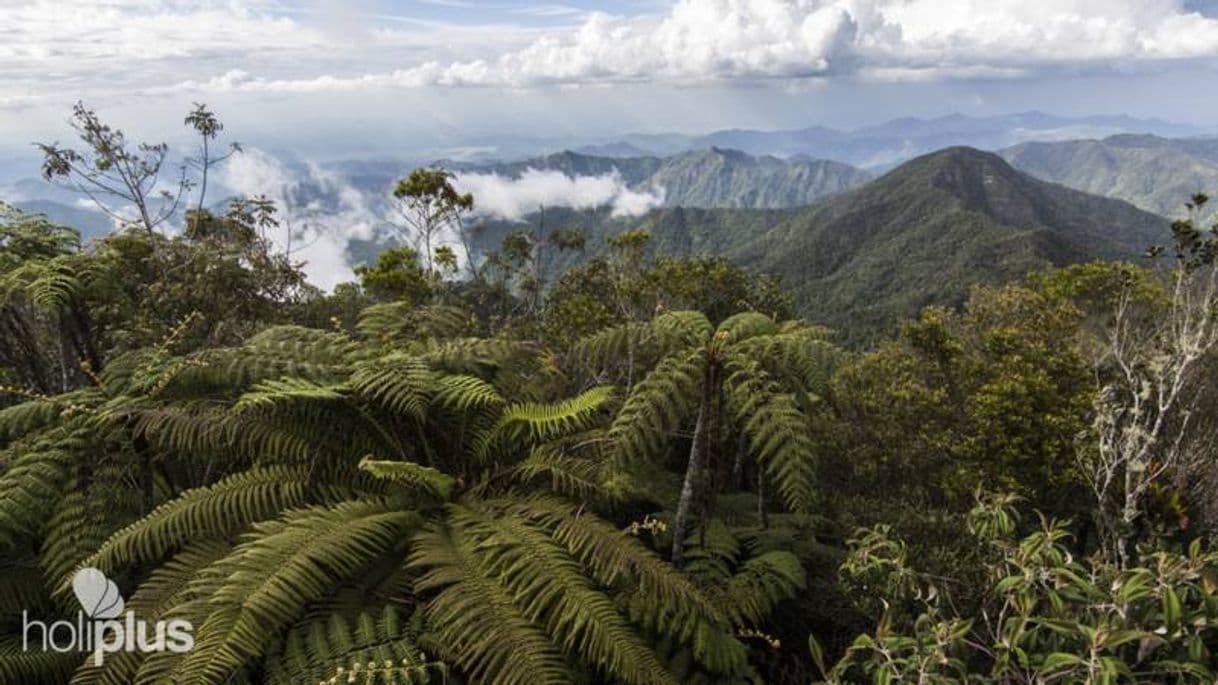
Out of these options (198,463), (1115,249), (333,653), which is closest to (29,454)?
(198,463)

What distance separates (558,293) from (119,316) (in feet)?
50.0

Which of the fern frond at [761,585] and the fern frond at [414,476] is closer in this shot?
the fern frond at [414,476]

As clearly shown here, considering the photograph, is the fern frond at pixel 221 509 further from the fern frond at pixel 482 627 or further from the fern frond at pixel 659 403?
the fern frond at pixel 659 403

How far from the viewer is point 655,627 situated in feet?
12.3

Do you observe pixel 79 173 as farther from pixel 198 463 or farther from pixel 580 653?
pixel 580 653

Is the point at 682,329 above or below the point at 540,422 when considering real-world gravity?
above

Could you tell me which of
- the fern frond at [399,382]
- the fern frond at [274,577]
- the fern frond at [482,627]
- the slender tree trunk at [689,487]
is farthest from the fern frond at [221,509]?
the slender tree trunk at [689,487]

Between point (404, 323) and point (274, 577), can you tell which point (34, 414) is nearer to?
point (274, 577)

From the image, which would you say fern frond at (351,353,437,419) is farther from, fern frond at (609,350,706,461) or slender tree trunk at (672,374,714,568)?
slender tree trunk at (672,374,714,568)

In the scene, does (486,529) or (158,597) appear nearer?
(158,597)

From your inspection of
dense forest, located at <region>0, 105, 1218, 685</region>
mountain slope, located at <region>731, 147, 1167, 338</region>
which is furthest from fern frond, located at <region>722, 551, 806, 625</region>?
mountain slope, located at <region>731, 147, 1167, 338</region>

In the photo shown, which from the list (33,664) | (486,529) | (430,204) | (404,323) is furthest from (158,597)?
(430,204)

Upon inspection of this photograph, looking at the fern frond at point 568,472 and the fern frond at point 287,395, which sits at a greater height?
the fern frond at point 287,395

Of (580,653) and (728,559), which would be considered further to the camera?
(728,559)
